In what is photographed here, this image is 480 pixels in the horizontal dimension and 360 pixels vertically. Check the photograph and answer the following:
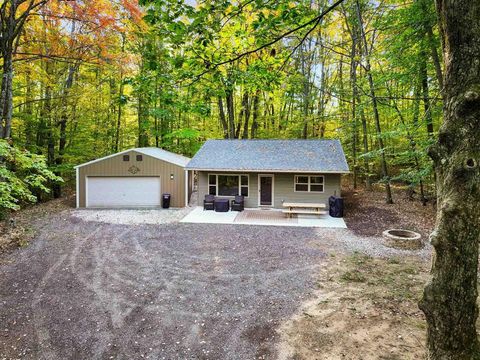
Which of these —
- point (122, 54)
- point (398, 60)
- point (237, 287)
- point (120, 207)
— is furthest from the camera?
point (120, 207)

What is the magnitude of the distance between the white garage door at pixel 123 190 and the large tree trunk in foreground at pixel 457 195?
41.7 ft

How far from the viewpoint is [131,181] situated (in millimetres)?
13922

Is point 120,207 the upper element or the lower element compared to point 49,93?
lower

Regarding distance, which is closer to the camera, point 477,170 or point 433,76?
point 477,170

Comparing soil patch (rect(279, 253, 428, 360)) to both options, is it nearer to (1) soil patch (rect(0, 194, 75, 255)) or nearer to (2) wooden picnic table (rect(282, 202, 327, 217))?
(2) wooden picnic table (rect(282, 202, 327, 217))

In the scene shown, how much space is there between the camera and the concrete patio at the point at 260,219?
10.9 meters

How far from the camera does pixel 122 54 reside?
10867 millimetres

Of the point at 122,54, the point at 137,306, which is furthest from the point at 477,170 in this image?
the point at 122,54

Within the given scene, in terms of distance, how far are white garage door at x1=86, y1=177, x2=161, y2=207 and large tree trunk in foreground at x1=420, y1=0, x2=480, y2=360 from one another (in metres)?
12.7

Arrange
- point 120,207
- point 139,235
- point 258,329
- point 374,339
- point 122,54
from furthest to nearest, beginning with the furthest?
point 120,207, point 122,54, point 139,235, point 258,329, point 374,339

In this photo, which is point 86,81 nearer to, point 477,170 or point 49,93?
point 49,93

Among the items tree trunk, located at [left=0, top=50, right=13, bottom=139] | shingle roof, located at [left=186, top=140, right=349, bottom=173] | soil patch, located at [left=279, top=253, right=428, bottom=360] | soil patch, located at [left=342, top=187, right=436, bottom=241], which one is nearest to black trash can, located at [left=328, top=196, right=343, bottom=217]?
soil patch, located at [left=342, top=187, right=436, bottom=241]

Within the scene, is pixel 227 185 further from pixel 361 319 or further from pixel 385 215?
pixel 361 319

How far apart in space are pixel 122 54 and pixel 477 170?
11.6 metres
